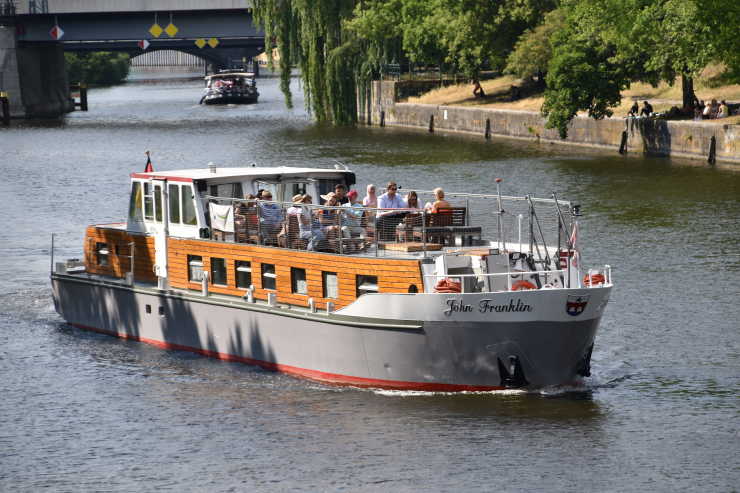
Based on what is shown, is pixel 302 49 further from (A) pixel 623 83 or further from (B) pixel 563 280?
(B) pixel 563 280

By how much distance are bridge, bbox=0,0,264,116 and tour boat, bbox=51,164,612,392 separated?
81.4 meters

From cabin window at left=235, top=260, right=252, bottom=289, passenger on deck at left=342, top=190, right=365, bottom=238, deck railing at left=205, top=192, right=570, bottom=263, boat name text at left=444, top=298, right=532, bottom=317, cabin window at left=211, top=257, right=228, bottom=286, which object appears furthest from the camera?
cabin window at left=211, top=257, right=228, bottom=286

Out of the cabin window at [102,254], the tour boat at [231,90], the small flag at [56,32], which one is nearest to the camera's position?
the cabin window at [102,254]

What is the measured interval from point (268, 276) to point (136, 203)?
201 inches

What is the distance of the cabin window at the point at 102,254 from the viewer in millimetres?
35062

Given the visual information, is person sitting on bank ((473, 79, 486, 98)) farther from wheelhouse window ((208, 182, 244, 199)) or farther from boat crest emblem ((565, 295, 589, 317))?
boat crest emblem ((565, 295, 589, 317))

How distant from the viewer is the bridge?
373 feet

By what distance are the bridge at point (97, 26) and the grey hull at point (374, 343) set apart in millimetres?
83498

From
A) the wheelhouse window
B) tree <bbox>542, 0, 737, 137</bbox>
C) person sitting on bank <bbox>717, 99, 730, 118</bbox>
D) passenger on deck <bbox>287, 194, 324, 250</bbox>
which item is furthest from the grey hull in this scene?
person sitting on bank <bbox>717, 99, 730, 118</bbox>

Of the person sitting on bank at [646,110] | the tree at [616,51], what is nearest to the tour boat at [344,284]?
the tree at [616,51]

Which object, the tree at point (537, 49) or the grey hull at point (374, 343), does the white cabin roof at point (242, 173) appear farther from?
the tree at point (537, 49)

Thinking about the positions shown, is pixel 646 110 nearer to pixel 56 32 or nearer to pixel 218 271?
pixel 218 271

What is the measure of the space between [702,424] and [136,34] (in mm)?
97408

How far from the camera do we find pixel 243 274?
3141 centimetres
